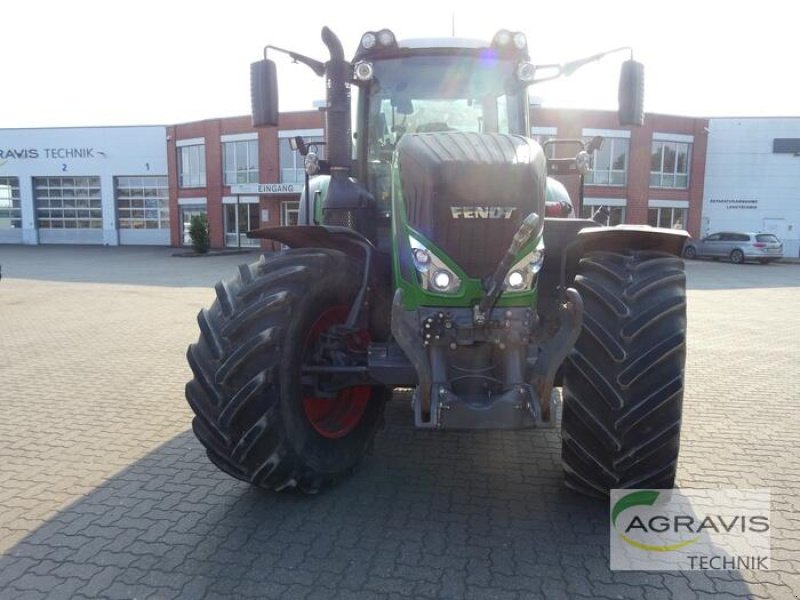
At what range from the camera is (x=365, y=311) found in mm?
3680

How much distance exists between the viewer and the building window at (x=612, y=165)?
31.6m

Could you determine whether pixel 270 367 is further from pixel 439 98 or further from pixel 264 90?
pixel 439 98

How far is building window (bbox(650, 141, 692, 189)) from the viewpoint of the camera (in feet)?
106

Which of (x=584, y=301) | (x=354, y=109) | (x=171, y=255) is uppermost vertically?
(x=354, y=109)

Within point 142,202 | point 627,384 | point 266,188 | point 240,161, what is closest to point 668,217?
point 266,188

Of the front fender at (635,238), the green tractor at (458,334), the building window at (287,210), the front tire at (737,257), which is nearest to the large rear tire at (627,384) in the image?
the green tractor at (458,334)

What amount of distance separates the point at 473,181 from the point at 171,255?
97.0ft

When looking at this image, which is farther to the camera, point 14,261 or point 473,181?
point 14,261

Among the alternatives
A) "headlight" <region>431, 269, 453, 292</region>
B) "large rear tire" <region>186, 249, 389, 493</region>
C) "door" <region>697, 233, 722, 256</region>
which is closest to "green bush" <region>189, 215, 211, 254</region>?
"door" <region>697, 233, 722, 256</region>

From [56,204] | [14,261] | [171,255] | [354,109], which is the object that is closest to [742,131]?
[171,255]

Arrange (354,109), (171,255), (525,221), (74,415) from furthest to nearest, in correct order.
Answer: (171,255), (74,415), (354,109), (525,221)

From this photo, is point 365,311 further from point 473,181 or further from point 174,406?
point 174,406

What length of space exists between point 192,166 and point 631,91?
3538 cm

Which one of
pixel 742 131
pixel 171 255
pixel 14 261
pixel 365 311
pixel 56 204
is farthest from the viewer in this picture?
pixel 56 204
